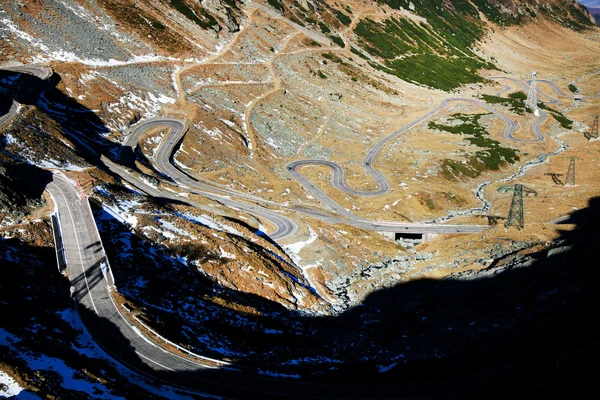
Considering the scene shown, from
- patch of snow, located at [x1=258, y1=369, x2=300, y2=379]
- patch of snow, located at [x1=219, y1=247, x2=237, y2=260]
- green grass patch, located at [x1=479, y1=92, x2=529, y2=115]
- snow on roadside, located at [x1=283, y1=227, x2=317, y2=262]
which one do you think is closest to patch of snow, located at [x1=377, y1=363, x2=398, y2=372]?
patch of snow, located at [x1=258, y1=369, x2=300, y2=379]

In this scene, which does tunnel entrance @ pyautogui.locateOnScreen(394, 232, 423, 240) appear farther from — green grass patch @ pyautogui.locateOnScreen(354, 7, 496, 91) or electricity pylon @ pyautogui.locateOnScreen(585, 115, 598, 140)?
green grass patch @ pyautogui.locateOnScreen(354, 7, 496, 91)

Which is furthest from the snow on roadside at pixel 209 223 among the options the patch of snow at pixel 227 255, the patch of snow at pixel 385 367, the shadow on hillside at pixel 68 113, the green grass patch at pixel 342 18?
the green grass patch at pixel 342 18

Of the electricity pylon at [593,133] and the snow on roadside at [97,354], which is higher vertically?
the electricity pylon at [593,133]

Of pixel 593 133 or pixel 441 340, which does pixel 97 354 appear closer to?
pixel 441 340

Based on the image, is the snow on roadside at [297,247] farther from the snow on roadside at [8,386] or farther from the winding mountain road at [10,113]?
the snow on roadside at [8,386]

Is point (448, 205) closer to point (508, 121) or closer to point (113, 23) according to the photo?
point (508, 121)
